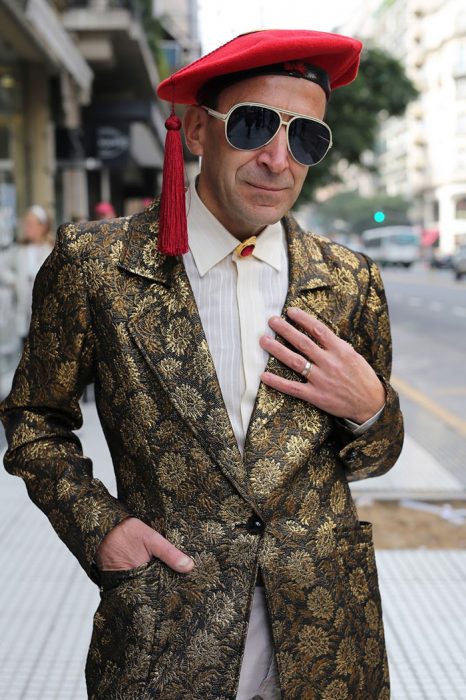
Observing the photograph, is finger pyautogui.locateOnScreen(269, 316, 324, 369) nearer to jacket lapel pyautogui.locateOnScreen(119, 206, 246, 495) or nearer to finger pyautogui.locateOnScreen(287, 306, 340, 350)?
finger pyautogui.locateOnScreen(287, 306, 340, 350)

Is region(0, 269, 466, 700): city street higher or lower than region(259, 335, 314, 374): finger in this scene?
lower

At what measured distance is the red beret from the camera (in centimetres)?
145

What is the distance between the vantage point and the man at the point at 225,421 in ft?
4.83

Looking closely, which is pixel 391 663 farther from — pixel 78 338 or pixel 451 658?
pixel 78 338

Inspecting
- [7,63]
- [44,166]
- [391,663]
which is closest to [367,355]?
[391,663]

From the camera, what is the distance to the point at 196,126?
165 cm

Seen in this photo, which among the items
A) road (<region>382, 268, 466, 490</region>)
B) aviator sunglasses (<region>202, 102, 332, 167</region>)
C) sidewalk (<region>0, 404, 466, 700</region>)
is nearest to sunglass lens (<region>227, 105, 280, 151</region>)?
aviator sunglasses (<region>202, 102, 332, 167</region>)

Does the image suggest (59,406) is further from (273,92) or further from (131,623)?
(273,92)

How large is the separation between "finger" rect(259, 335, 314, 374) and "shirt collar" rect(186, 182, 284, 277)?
0.17 m

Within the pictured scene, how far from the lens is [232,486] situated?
4.85 feet

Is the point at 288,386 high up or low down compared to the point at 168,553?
up

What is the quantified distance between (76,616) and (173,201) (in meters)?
2.42

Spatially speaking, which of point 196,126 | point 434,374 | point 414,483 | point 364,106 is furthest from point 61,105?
point 364,106

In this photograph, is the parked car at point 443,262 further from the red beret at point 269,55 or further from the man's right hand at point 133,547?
Result: the man's right hand at point 133,547
